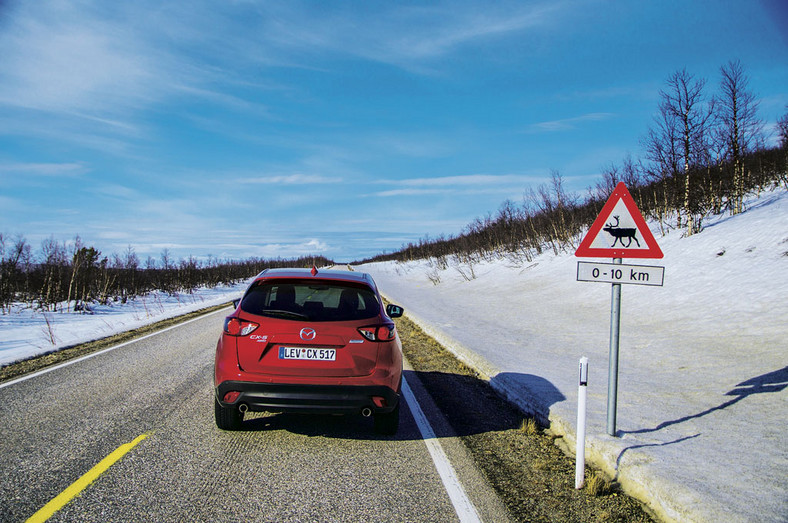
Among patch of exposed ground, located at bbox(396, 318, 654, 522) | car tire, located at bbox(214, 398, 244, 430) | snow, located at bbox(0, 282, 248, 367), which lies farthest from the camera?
snow, located at bbox(0, 282, 248, 367)

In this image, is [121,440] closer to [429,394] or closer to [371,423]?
[371,423]

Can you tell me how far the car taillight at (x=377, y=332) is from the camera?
4.32 metres

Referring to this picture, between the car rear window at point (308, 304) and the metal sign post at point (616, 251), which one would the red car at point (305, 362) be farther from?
the metal sign post at point (616, 251)

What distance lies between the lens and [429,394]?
20.7 feet

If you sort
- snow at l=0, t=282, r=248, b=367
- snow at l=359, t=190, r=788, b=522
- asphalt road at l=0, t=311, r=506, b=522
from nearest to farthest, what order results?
asphalt road at l=0, t=311, r=506, b=522
snow at l=359, t=190, r=788, b=522
snow at l=0, t=282, r=248, b=367

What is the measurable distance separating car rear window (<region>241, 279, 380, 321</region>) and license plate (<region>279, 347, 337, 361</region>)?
0.93 feet

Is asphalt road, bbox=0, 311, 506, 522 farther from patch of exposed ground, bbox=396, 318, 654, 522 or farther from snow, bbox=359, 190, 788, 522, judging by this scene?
snow, bbox=359, 190, 788, 522

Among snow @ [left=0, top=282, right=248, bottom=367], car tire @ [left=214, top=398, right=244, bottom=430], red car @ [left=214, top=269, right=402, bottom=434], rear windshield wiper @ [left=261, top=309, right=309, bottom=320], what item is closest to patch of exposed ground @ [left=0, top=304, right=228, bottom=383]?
snow @ [left=0, top=282, right=248, bottom=367]

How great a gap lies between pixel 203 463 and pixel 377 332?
1.82 metres

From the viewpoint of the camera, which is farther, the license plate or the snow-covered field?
the license plate

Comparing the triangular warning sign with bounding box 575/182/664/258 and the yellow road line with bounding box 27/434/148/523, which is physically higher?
the triangular warning sign with bounding box 575/182/664/258

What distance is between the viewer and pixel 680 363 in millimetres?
7906

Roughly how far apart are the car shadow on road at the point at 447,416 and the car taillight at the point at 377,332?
1076 mm

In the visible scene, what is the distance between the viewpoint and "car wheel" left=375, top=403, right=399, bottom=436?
4602 millimetres
